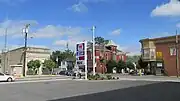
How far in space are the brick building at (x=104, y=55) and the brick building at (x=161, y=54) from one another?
73.8 feet

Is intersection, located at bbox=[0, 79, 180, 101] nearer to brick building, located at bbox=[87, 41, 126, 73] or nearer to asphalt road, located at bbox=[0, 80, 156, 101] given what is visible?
asphalt road, located at bbox=[0, 80, 156, 101]

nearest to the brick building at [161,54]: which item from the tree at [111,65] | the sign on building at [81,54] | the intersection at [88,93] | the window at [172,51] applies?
the window at [172,51]

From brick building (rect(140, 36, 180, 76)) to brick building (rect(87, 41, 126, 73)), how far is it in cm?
2248

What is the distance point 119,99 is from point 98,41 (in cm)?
11970

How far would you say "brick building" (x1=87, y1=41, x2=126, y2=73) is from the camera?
95.4m

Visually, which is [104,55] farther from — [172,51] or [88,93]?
[88,93]

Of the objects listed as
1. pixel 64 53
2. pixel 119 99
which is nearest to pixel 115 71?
pixel 64 53

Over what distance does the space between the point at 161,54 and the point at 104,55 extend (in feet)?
103

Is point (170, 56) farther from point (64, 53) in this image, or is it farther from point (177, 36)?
point (64, 53)

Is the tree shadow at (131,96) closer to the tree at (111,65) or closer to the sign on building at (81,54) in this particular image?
the sign on building at (81,54)

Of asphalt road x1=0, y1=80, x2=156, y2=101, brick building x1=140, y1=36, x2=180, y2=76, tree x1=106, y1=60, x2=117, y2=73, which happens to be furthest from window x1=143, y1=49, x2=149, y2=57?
asphalt road x1=0, y1=80, x2=156, y2=101

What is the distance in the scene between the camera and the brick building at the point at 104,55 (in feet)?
313

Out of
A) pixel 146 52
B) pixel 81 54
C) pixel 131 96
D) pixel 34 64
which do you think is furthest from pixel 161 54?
pixel 131 96

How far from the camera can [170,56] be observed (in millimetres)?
68688
